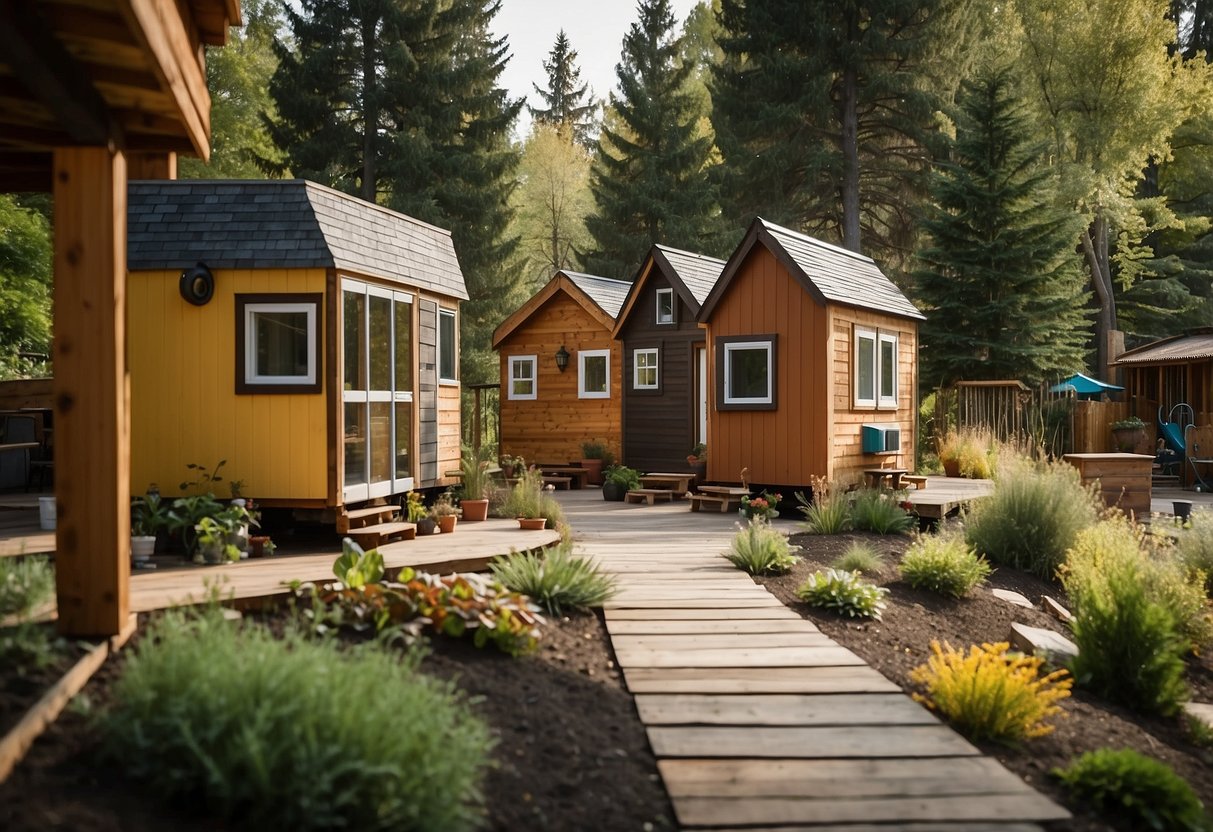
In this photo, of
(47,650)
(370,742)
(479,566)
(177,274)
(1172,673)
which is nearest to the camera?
(370,742)

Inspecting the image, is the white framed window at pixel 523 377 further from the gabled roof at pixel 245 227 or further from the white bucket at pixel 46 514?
the white bucket at pixel 46 514

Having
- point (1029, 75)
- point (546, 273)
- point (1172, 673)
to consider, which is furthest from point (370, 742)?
point (546, 273)

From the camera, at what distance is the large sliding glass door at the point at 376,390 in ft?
27.5

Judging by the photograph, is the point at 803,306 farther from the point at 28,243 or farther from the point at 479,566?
the point at 28,243

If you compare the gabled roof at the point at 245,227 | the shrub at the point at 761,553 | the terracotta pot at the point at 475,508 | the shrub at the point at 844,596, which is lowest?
the shrub at the point at 844,596

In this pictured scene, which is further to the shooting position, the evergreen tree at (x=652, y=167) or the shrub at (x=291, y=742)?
the evergreen tree at (x=652, y=167)

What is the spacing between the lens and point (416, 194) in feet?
74.1

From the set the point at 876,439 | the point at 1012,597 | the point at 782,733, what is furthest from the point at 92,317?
the point at 876,439

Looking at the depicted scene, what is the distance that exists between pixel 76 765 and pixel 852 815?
263 cm

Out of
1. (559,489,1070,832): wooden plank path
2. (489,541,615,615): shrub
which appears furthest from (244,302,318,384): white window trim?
(559,489,1070,832): wooden plank path

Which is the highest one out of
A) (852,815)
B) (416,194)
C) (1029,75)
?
(1029,75)

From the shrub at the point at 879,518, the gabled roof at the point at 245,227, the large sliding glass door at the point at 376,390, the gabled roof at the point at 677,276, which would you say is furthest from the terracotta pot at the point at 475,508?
the gabled roof at the point at 677,276

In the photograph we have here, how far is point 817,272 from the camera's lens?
1231 cm

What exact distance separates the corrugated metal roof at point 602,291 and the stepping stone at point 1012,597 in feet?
36.4
